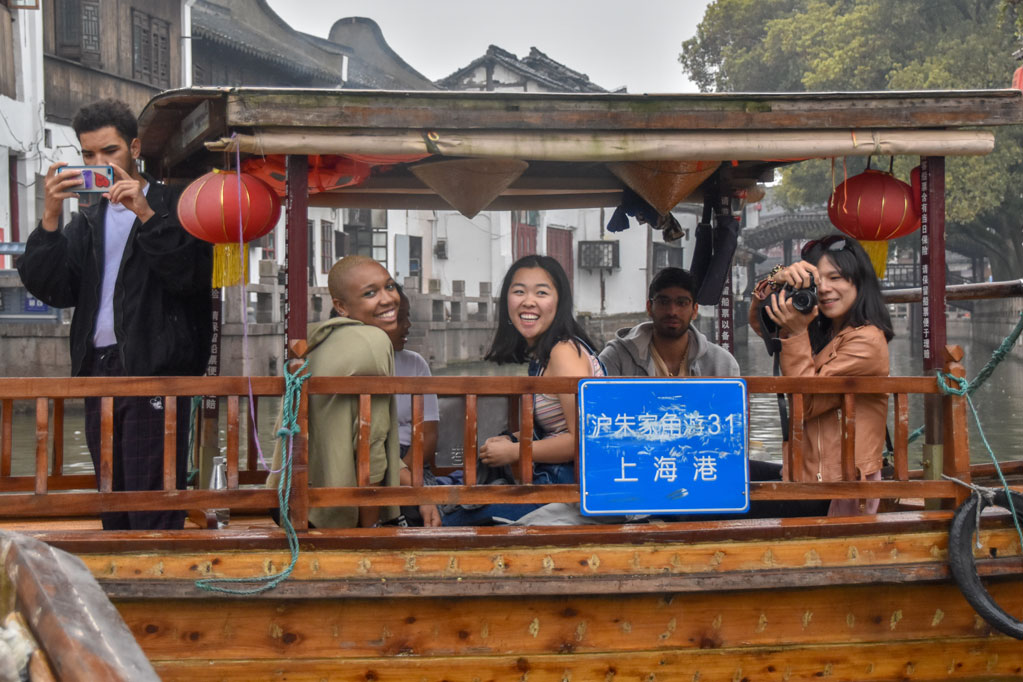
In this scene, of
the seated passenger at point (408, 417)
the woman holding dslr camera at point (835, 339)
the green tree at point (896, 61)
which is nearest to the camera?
the woman holding dslr camera at point (835, 339)

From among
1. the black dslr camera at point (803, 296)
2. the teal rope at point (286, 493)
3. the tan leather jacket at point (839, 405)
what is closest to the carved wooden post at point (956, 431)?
the tan leather jacket at point (839, 405)

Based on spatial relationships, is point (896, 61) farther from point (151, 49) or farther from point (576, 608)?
point (576, 608)

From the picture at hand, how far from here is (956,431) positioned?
12.0 ft

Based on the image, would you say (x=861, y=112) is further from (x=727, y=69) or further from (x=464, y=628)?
(x=727, y=69)

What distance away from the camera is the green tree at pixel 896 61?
23.6 meters

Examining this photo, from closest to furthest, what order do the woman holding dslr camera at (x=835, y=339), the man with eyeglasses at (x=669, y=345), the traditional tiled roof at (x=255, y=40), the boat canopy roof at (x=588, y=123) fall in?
the boat canopy roof at (x=588, y=123)
the woman holding dslr camera at (x=835, y=339)
the man with eyeglasses at (x=669, y=345)
the traditional tiled roof at (x=255, y=40)

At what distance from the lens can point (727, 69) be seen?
108 feet

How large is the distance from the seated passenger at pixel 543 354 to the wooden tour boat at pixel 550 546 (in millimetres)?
286

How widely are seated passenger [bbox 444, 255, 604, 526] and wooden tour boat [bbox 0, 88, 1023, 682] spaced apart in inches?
11.2

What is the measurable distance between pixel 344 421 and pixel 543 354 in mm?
728

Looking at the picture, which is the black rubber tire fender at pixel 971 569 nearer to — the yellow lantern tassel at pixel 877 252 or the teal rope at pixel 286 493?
the yellow lantern tassel at pixel 877 252

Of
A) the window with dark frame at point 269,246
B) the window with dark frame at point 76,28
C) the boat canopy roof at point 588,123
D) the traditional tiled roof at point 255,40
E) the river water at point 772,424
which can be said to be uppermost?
the traditional tiled roof at point 255,40

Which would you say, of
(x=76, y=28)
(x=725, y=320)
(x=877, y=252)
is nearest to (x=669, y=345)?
(x=725, y=320)

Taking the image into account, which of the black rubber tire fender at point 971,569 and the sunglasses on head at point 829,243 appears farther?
the sunglasses on head at point 829,243
